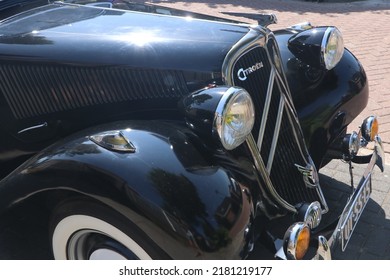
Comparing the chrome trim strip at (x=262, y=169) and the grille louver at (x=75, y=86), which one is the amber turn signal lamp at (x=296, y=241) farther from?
the grille louver at (x=75, y=86)

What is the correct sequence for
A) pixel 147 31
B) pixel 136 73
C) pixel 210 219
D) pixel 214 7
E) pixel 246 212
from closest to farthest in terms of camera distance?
pixel 210 219, pixel 246 212, pixel 136 73, pixel 147 31, pixel 214 7

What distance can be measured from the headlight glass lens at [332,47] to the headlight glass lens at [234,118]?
97 centimetres

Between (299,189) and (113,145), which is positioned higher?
(113,145)

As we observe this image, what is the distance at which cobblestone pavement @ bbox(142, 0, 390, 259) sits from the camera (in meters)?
2.63

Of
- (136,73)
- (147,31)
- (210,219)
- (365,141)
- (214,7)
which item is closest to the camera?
(210,219)

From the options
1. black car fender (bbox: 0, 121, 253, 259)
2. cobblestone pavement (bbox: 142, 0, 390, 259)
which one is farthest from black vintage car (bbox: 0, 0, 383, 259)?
cobblestone pavement (bbox: 142, 0, 390, 259)

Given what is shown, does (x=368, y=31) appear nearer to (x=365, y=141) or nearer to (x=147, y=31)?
(x=365, y=141)

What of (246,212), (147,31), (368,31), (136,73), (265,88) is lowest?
(368,31)

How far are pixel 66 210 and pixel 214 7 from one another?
9.23 metres

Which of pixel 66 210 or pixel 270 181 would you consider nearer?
pixel 66 210

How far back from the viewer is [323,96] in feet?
8.80

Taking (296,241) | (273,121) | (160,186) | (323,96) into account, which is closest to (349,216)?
(296,241)

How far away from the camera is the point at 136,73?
82.2 inches

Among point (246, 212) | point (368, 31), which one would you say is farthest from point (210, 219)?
point (368, 31)
